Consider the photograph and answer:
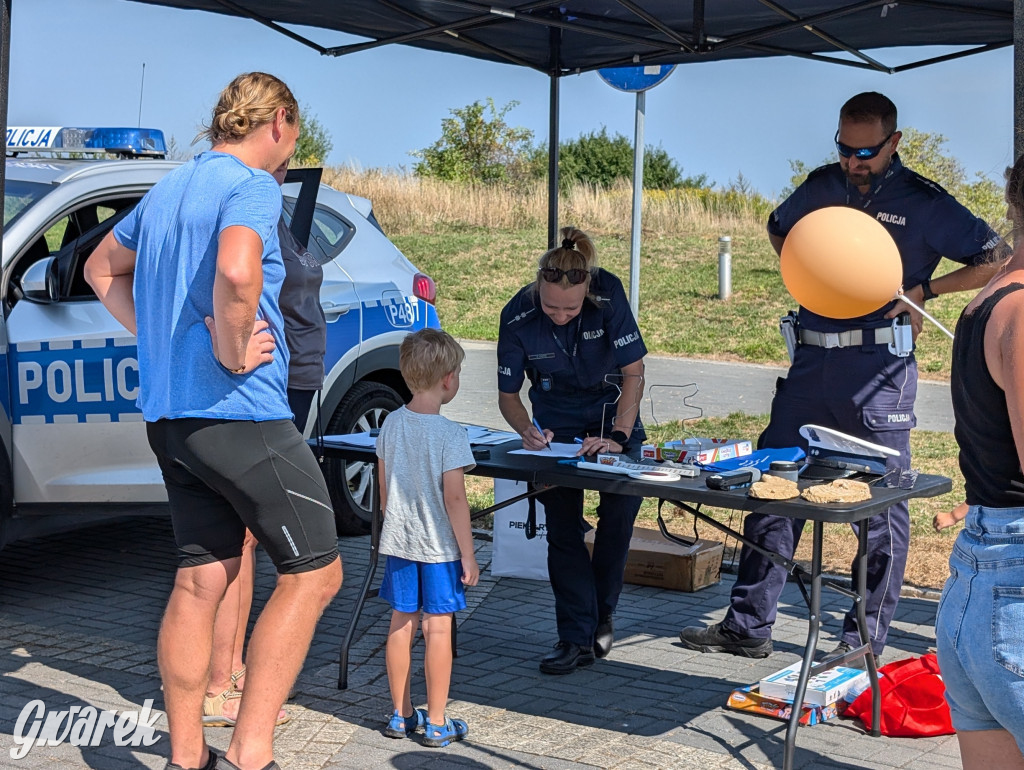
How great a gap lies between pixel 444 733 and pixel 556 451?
4.08ft

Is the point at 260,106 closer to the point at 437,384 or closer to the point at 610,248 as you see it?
the point at 437,384

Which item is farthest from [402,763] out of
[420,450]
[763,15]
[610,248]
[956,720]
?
[610,248]

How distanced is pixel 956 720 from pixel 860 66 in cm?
483

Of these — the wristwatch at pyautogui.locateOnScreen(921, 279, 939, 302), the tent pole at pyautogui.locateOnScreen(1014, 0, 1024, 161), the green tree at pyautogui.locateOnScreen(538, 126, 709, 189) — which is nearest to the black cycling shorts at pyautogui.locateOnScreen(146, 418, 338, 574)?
the tent pole at pyautogui.locateOnScreen(1014, 0, 1024, 161)

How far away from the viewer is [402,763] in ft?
13.3

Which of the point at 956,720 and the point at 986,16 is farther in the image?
the point at 986,16

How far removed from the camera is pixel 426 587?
4.31 meters

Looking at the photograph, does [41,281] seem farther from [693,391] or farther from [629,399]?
[693,391]

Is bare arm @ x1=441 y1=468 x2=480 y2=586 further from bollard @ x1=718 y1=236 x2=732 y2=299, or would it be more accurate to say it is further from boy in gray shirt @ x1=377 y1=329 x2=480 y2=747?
bollard @ x1=718 y1=236 x2=732 y2=299

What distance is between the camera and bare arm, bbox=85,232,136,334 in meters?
3.76

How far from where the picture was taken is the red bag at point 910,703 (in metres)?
4.32

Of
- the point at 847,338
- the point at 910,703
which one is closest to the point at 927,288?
the point at 847,338

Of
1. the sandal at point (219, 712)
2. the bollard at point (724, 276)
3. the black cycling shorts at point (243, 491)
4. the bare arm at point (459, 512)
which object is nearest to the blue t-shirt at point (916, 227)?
the bare arm at point (459, 512)

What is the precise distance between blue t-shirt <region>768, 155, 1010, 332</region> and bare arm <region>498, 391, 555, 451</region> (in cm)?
119
